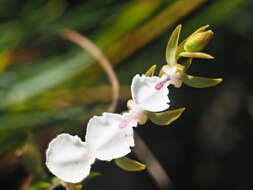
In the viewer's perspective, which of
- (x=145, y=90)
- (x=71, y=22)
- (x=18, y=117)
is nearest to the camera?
(x=145, y=90)

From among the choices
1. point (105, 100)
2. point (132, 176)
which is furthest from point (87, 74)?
point (132, 176)

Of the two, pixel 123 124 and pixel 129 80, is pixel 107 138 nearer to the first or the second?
pixel 123 124

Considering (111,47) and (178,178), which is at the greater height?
(111,47)

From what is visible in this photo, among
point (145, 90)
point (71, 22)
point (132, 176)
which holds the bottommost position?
point (132, 176)

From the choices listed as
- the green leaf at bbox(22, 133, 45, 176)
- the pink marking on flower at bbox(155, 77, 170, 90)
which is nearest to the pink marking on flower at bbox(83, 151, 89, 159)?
the pink marking on flower at bbox(155, 77, 170, 90)

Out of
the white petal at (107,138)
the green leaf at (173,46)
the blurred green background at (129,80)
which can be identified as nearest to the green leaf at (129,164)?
the white petal at (107,138)

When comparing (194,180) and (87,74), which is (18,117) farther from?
(194,180)
